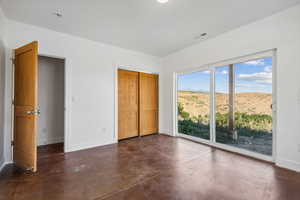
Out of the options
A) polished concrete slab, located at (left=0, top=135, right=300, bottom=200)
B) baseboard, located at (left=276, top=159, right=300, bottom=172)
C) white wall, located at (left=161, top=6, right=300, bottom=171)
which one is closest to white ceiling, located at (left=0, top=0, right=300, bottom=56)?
white wall, located at (left=161, top=6, right=300, bottom=171)

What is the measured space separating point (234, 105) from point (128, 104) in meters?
2.77

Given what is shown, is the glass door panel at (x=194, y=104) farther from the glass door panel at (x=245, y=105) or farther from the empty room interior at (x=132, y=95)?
the glass door panel at (x=245, y=105)

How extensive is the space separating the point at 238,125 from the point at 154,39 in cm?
282

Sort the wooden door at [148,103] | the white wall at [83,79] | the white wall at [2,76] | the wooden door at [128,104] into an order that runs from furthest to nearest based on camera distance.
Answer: the wooden door at [148,103] < the wooden door at [128,104] < the white wall at [83,79] < the white wall at [2,76]

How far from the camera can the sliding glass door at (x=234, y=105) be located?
2684 millimetres

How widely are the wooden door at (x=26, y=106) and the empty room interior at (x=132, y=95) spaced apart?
2cm

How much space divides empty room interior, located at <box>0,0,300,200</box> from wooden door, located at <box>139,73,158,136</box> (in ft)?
1.37

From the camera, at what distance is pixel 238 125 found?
3.09 metres

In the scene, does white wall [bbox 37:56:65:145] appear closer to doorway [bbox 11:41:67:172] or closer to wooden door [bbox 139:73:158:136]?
doorway [bbox 11:41:67:172]

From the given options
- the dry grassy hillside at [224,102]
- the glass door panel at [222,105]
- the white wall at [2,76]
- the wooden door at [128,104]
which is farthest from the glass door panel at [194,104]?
the white wall at [2,76]

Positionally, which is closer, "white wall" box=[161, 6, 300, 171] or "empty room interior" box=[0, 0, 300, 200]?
"empty room interior" box=[0, 0, 300, 200]

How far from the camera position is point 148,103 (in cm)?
460

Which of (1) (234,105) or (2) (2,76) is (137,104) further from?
(2) (2,76)

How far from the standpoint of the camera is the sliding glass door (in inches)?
106
